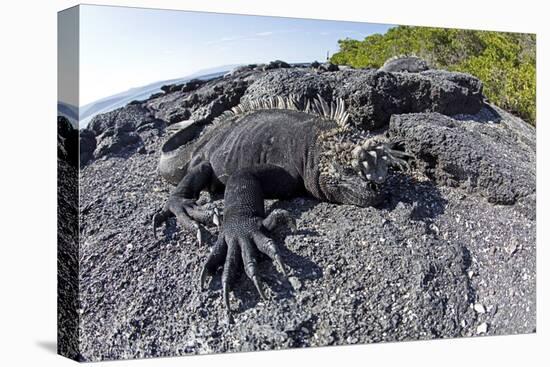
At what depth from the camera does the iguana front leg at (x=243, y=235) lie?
3861 mm

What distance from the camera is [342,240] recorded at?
13.7 feet

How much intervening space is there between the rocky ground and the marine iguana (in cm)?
9

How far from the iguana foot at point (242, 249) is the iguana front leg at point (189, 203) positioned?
157 mm

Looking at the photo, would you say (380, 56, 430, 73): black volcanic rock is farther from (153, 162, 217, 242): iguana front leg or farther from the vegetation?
(153, 162, 217, 242): iguana front leg

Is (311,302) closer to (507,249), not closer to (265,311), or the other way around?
(265,311)

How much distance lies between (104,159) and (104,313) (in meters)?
0.96

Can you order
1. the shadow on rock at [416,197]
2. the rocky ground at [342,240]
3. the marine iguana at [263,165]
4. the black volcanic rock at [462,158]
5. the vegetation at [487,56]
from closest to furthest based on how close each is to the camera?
→ the rocky ground at [342,240] < the marine iguana at [263,165] < the shadow on rock at [416,197] < the black volcanic rock at [462,158] < the vegetation at [487,56]

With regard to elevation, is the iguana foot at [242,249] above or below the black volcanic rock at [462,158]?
below

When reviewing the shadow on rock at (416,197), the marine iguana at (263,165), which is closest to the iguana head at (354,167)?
the marine iguana at (263,165)

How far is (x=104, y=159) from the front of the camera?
13.7 feet

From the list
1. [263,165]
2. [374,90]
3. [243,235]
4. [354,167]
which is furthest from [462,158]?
[243,235]

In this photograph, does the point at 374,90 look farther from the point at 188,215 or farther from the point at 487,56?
the point at 188,215

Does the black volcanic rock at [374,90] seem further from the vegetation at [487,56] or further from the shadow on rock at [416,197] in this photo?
the shadow on rock at [416,197]

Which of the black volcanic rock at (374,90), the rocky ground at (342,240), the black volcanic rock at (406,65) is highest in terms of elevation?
the black volcanic rock at (406,65)
